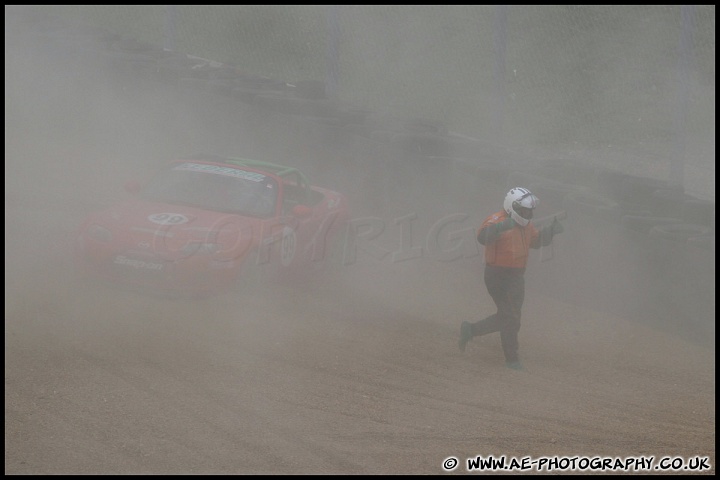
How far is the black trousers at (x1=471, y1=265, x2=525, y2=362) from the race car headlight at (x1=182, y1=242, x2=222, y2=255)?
2.33 meters

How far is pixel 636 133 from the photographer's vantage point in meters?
13.1

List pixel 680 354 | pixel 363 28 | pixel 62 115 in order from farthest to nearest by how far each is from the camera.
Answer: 1. pixel 62 115
2. pixel 363 28
3. pixel 680 354

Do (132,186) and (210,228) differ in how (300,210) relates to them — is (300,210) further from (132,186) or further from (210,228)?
(132,186)

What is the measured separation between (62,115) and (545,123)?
7917mm

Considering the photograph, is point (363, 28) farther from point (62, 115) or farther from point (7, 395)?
point (7, 395)

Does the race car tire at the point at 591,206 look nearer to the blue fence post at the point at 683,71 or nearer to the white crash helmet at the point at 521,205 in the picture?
the blue fence post at the point at 683,71

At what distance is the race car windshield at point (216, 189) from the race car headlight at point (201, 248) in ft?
2.68

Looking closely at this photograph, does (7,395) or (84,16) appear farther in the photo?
(84,16)

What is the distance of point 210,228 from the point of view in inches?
310

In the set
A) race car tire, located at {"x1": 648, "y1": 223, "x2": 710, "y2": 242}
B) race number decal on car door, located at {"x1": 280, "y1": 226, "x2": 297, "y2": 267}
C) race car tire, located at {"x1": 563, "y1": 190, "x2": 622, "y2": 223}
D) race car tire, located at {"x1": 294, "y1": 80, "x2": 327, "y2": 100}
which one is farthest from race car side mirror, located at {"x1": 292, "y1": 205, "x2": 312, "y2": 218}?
race car tire, located at {"x1": 294, "y1": 80, "x2": 327, "y2": 100}

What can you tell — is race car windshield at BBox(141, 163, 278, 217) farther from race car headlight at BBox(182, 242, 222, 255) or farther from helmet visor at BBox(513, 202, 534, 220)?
helmet visor at BBox(513, 202, 534, 220)

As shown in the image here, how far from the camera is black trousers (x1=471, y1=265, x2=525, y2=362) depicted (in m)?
7.04

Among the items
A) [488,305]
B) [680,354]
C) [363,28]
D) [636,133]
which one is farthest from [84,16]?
[680,354]

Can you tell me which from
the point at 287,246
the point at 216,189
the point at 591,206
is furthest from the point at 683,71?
the point at 216,189
